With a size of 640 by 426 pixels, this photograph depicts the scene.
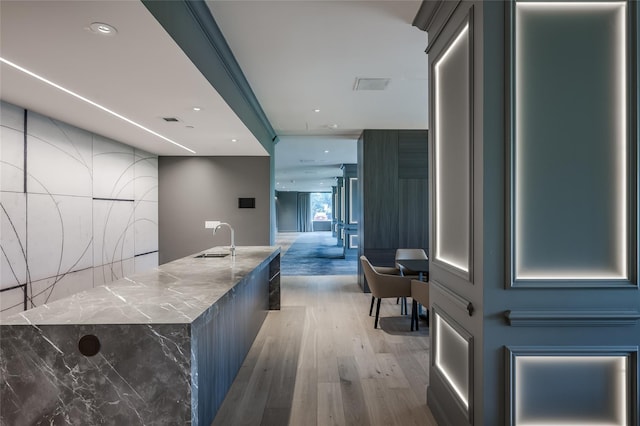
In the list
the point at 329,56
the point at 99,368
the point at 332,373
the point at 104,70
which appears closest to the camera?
the point at 99,368

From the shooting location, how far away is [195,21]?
236 cm

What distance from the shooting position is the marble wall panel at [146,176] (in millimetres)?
5723

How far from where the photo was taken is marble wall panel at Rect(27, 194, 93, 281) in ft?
11.6

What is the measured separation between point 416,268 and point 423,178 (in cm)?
251

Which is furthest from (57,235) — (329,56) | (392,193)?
(392,193)

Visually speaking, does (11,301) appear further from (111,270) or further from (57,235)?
(111,270)

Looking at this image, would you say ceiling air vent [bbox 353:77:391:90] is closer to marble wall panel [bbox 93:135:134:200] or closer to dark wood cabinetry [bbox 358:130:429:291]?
dark wood cabinetry [bbox 358:130:429:291]

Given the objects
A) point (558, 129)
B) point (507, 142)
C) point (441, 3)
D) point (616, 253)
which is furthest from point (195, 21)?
point (616, 253)

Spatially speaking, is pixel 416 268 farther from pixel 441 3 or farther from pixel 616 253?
pixel 441 3

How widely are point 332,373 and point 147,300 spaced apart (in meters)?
1.77

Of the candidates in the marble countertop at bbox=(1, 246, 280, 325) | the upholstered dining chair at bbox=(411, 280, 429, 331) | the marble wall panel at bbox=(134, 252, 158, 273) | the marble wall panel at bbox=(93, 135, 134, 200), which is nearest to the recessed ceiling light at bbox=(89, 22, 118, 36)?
the marble countertop at bbox=(1, 246, 280, 325)

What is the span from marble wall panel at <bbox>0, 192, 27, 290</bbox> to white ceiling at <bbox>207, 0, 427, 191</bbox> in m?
2.50

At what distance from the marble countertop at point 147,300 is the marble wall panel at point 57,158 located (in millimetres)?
1849

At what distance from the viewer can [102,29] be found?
→ 1952mm
